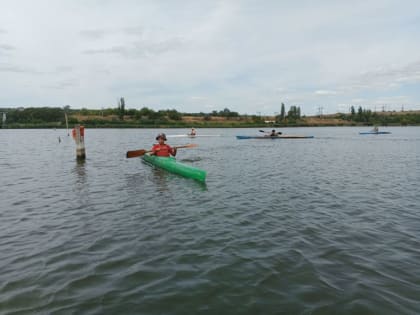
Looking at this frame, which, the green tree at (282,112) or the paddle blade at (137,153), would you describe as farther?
the green tree at (282,112)

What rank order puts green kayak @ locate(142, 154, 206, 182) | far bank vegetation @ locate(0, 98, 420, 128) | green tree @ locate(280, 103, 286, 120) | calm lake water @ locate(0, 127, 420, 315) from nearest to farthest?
calm lake water @ locate(0, 127, 420, 315) → green kayak @ locate(142, 154, 206, 182) → far bank vegetation @ locate(0, 98, 420, 128) → green tree @ locate(280, 103, 286, 120)

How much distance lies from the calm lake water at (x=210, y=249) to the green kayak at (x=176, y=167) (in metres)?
0.85

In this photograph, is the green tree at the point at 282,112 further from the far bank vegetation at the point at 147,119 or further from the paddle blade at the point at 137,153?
the paddle blade at the point at 137,153

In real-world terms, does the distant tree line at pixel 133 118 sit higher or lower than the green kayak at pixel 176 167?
higher

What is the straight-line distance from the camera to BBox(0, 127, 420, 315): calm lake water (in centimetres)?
448

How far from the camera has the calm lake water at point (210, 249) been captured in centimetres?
448

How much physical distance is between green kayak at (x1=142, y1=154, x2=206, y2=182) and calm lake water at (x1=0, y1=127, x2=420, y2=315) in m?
0.85

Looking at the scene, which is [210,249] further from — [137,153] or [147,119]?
[147,119]

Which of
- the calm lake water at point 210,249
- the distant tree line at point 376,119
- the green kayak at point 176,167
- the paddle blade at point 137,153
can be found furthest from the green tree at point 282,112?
the calm lake water at point 210,249

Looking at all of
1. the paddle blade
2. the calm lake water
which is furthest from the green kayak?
the calm lake water

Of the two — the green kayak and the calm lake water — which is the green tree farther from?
the calm lake water

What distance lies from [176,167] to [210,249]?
8877 millimetres

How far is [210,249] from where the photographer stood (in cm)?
631

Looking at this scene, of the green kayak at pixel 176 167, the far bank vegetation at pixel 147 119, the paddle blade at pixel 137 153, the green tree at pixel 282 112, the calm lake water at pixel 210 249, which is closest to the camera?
the calm lake water at pixel 210 249
